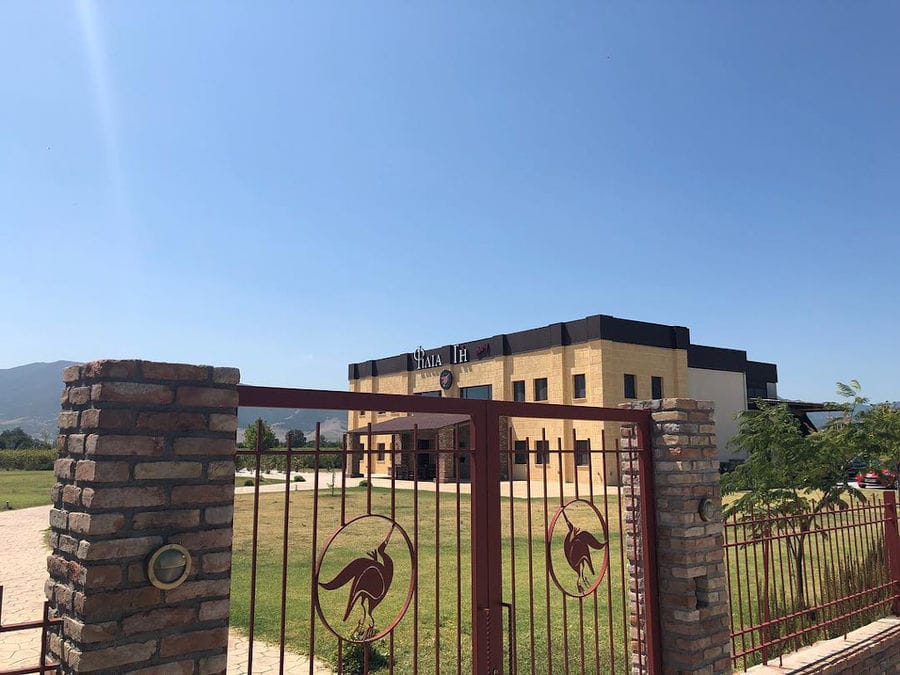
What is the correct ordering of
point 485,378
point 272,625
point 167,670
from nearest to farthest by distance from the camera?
point 167,670 → point 272,625 → point 485,378

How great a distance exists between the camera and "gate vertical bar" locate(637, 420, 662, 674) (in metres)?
4.57

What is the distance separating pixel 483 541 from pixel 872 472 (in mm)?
6992

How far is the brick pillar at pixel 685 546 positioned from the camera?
4543 mm

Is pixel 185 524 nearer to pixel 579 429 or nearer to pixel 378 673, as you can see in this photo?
pixel 378 673

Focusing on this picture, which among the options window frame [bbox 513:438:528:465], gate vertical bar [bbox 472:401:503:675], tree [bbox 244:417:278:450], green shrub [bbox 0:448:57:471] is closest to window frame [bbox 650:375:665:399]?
window frame [bbox 513:438:528:465]

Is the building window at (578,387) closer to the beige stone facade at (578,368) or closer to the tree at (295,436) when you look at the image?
the beige stone facade at (578,368)

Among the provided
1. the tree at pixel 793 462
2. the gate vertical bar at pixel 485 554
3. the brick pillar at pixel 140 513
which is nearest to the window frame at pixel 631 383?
the tree at pixel 793 462

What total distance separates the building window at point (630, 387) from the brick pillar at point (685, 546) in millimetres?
25448

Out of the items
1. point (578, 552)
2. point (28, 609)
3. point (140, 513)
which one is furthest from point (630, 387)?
point (140, 513)

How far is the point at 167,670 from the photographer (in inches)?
99.9

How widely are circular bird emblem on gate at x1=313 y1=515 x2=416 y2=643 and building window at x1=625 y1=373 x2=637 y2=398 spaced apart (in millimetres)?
15800

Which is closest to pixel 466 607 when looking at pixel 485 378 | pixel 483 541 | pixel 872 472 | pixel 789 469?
pixel 789 469

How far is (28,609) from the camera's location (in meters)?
8.20

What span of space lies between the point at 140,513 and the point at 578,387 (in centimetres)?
2858
